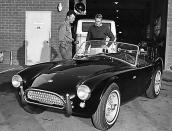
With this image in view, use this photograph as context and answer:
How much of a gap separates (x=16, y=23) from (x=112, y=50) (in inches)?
258

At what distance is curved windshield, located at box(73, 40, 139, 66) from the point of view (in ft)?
16.7

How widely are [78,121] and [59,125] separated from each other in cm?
34

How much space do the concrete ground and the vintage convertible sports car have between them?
195 mm

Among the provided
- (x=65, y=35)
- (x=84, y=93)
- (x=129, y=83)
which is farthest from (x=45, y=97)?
(x=65, y=35)

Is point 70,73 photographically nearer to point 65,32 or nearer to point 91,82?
point 91,82

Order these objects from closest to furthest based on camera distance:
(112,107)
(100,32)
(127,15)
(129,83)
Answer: (112,107)
(129,83)
(100,32)
(127,15)

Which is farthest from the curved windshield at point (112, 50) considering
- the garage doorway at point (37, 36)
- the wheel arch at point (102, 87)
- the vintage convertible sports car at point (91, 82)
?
the garage doorway at point (37, 36)

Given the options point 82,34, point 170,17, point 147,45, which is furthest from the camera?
point 147,45

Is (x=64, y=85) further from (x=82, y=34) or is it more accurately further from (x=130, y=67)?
(x=82, y=34)

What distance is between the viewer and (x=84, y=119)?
447 centimetres

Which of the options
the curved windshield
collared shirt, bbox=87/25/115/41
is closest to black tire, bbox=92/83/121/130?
the curved windshield

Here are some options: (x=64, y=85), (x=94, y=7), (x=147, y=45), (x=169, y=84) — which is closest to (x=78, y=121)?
(x=64, y=85)

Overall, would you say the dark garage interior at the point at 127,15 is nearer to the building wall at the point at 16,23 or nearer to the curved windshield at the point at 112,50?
the building wall at the point at 16,23

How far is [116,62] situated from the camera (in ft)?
16.0
